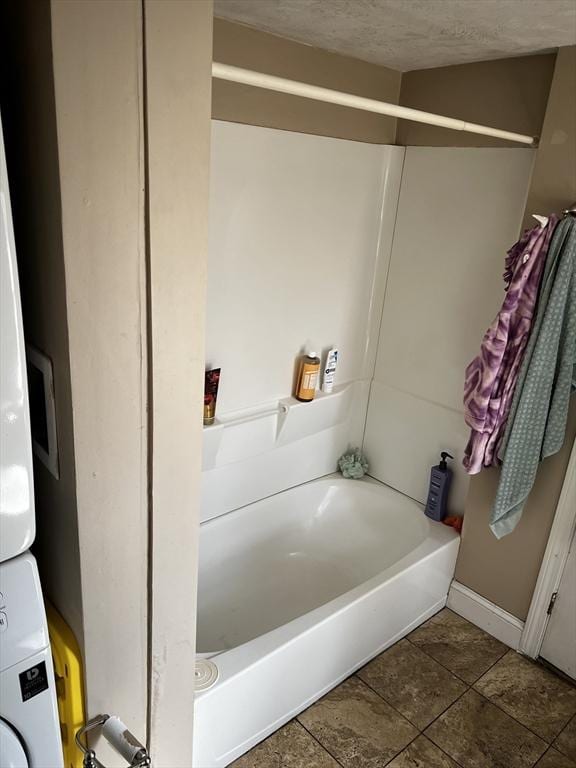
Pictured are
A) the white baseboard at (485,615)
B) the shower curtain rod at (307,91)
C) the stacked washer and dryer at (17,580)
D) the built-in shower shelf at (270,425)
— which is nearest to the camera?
the stacked washer and dryer at (17,580)

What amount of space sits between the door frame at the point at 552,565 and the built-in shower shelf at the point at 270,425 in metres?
0.96

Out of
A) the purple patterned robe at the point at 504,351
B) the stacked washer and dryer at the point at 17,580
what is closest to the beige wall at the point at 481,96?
the purple patterned robe at the point at 504,351

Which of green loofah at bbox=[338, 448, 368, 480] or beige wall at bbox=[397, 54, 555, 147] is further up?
beige wall at bbox=[397, 54, 555, 147]

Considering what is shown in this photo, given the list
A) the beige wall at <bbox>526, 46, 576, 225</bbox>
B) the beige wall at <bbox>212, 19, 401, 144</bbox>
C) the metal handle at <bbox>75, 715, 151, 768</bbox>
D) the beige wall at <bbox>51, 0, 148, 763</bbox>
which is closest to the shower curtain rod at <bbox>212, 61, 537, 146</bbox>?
the beige wall at <bbox>51, 0, 148, 763</bbox>

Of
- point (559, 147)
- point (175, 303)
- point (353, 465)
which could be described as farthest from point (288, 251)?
point (175, 303)

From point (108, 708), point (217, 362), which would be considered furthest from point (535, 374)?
point (108, 708)

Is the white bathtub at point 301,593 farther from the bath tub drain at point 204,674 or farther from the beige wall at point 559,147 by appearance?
the beige wall at point 559,147

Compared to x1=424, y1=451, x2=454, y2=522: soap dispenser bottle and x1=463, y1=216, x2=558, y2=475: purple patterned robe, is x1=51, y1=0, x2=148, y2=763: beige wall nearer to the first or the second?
x1=463, y1=216, x2=558, y2=475: purple patterned robe

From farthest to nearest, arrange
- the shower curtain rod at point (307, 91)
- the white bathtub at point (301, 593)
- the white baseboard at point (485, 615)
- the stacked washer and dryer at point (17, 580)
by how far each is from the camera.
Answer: the white baseboard at point (485, 615), the white bathtub at point (301, 593), the shower curtain rod at point (307, 91), the stacked washer and dryer at point (17, 580)

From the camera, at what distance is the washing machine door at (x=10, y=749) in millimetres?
920

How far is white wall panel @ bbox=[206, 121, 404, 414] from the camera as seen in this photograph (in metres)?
2.02

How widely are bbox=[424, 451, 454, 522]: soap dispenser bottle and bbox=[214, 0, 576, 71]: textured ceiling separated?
→ 4.98ft

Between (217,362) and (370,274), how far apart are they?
0.85 meters

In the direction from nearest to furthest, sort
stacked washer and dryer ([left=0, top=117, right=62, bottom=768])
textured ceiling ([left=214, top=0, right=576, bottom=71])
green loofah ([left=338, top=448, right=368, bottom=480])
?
stacked washer and dryer ([left=0, top=117, right=62, bottom=768]) → textured ceiling ([left=214, top=0, right=576, bottom=71]) → green loofah ([left=338, top=448, right=368, bottom=480])
